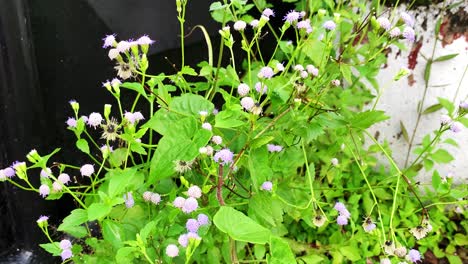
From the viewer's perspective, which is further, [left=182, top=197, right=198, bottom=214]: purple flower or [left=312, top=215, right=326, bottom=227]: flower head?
[left=312, top=215, right=326, bottom=227]: flower head

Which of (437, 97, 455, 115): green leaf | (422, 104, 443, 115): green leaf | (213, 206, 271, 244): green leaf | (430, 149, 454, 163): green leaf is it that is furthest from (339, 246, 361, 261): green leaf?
(213, 206, 271, 244): green leaf

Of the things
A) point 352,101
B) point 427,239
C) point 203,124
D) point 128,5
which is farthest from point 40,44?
point 427,239

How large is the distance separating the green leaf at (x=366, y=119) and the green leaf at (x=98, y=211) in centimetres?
69

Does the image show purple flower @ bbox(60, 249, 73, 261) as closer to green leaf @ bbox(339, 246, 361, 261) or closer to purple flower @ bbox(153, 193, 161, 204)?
purple flower @ bbox(153, 193, 161, 204)

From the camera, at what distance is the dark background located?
1523mm

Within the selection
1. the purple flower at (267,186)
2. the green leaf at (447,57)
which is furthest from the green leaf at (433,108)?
the purple flower at (267,186)

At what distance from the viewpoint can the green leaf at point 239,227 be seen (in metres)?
0.95

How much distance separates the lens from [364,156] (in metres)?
2.14

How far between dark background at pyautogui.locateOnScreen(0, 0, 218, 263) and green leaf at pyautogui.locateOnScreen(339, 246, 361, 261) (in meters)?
0.95

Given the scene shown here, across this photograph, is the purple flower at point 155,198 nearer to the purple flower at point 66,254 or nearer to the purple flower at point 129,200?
the purple flower at point 129,200

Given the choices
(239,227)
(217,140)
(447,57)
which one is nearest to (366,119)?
(217,140)

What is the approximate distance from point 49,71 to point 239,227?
94 cm

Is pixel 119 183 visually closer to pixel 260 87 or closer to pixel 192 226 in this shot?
pixel 192 226

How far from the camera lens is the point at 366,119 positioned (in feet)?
4.33
